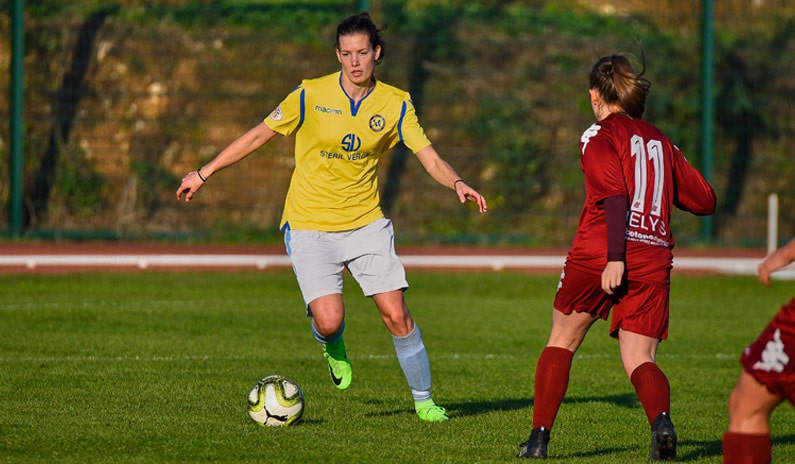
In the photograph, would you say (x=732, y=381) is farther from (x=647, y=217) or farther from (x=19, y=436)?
(x=19, y=436)

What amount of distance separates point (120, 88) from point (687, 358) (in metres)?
11.8

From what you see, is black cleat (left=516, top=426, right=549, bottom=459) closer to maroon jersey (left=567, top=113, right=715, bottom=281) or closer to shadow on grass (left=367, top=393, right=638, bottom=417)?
maroon jersey (left=567, top=113, right=715, bottom=281)

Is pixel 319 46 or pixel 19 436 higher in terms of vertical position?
pixel 319 46

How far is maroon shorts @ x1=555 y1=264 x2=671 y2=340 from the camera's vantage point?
5875mm

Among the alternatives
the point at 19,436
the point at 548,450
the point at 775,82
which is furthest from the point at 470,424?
the point at 775,82

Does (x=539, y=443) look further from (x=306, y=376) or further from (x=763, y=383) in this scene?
(x=306, y=376)

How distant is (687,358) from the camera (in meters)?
10.3

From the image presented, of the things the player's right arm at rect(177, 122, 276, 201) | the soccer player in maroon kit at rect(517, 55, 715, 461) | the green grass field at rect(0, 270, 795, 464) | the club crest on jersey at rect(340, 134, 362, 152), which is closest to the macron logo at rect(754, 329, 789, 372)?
the soccer player in maroon kit at rect(517, 55, 715, 461)

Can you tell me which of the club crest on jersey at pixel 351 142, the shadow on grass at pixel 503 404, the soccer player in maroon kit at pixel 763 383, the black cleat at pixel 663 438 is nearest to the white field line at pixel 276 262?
the shadow on grass at pixel 503 404

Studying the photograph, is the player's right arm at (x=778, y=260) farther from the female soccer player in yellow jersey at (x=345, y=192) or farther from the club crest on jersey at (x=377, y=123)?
the club crest on jersey at (x=377, y=123)

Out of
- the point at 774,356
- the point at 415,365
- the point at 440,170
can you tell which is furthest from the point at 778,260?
the point at 415,365

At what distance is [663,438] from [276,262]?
38.9 feet

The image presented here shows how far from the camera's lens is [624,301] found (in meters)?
5.92

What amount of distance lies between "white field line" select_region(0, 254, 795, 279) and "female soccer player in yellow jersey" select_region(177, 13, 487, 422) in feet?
31.0
